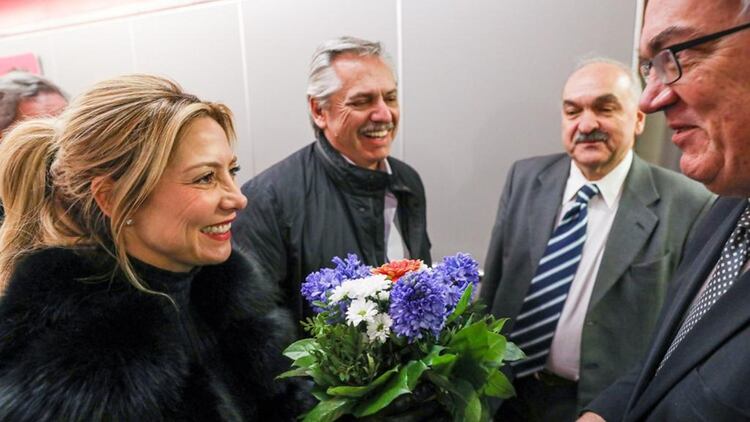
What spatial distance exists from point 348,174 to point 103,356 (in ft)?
3.68

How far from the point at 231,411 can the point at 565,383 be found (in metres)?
1.30

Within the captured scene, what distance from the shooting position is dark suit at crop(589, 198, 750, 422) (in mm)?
828

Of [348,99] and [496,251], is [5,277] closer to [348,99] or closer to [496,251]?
[348,99]

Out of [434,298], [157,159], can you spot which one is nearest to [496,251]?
[434,298]

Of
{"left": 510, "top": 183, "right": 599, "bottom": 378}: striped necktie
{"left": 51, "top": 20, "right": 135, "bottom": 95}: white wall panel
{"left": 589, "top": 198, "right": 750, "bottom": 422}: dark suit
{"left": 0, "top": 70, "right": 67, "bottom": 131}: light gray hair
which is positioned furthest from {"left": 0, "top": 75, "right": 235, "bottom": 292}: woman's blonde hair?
{"left": 51, "top": 20, "right": 135, "bottom": 95}: white wall panel

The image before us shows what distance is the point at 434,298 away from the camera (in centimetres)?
90

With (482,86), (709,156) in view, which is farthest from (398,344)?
(482,86)

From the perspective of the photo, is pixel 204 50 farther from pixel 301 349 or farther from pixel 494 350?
pixel 494 350

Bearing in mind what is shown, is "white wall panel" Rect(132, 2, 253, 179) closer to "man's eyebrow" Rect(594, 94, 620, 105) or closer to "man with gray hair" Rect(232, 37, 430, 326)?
"man with gray hair" Rect(232, 37, 430, 326)

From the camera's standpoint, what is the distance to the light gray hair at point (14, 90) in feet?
6.78

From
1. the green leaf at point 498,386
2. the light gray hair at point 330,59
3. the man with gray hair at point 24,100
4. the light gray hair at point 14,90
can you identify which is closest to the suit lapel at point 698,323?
the green leaf at point 498,386

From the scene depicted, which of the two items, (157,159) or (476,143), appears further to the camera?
(476,143)

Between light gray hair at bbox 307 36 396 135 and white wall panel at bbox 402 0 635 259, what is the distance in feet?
1.72

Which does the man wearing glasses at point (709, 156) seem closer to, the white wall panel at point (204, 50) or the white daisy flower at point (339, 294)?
the white daisy flower at point (339, 294)
